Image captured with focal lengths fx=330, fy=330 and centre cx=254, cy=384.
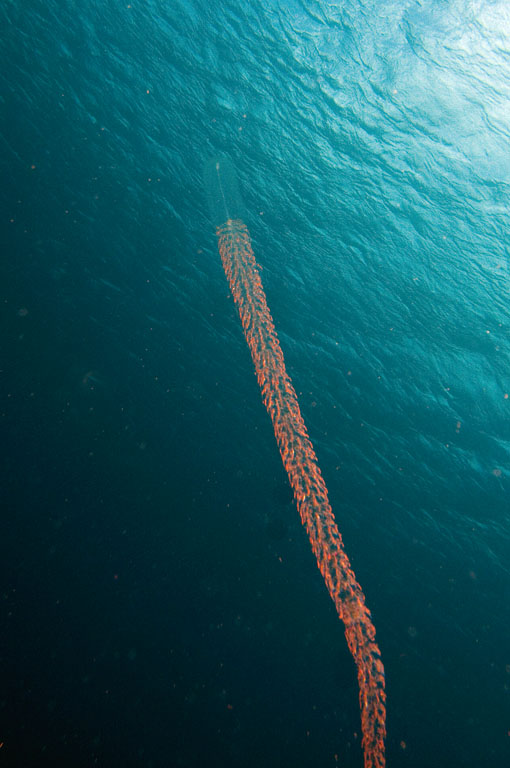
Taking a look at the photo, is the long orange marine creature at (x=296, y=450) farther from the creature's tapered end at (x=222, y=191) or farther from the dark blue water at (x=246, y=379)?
the dark blue water at (x=246, y=379)

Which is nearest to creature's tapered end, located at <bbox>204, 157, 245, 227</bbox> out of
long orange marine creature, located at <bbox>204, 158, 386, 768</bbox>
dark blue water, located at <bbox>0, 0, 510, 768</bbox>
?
long orange marine creature, located at <bbox>204, 158, 386, 768</bbox>

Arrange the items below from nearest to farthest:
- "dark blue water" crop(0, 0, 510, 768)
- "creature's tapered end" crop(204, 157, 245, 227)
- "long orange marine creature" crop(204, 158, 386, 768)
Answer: "dark blue water" crop(0, 0, 510, 768), "long orange marine creature" crop(204, 158, 386, 768), "creature's tapered end" crop(204, 157, 245, 227)

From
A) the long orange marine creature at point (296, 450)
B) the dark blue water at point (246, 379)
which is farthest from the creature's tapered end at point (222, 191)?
the dark blue water at point (246, 379)

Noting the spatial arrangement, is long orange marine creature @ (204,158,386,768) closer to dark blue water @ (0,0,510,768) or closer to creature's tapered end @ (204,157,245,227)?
creature's tapered end @ (204,157,245,227)

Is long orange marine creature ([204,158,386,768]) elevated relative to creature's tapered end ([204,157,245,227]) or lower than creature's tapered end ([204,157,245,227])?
lower

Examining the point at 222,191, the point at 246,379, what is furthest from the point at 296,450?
the point at 222,191

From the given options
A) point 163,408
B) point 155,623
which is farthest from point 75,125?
point 155,623
